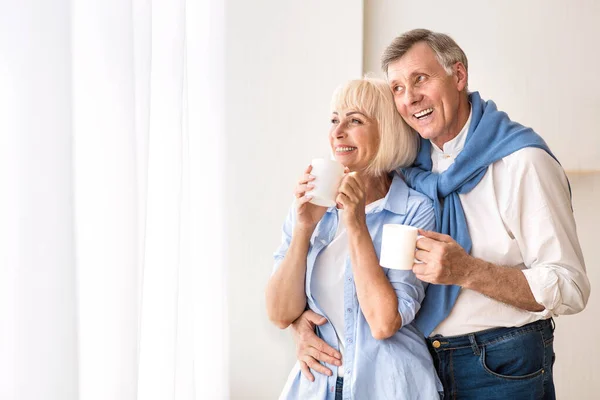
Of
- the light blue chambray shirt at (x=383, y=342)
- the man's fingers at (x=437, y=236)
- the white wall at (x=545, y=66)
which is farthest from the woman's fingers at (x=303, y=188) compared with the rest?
the white wall at (x=545, y=66)

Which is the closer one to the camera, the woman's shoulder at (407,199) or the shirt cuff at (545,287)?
the shirt cuff at (545,287)

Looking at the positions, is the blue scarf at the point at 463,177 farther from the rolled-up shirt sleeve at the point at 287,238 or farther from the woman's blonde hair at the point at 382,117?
the rolled-up shirt sleeve at the point at 287,238

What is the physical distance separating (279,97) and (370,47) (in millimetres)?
438

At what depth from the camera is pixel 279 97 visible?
2463 mm

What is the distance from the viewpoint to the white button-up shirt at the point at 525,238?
4.35ft

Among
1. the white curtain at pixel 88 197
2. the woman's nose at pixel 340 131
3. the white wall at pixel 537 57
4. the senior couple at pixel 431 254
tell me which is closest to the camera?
the white curtain at pixel 88 197

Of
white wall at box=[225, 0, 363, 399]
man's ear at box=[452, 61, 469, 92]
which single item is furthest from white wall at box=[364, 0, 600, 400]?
man's ear at box=[452, 61, 469, 92]

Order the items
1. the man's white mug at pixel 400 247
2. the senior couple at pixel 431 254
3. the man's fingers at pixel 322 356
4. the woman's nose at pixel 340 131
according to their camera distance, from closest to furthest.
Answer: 1. the man's white mug at pixel 400 247
2. the senior couple at pixel 431 254
3. the man's fingers at pixel 322 356
4. the woman's nose at pixel 340 131

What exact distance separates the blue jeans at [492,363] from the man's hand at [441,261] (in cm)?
18

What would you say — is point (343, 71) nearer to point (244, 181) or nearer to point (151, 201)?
point (244, 181)

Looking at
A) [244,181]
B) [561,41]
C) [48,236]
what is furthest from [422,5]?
[48,236]

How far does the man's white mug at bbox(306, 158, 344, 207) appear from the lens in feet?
4.37

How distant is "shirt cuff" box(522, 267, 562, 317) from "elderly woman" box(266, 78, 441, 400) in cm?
26

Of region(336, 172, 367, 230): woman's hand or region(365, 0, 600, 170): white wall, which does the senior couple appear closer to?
region(336, 172, 367, 230): woman's hand
